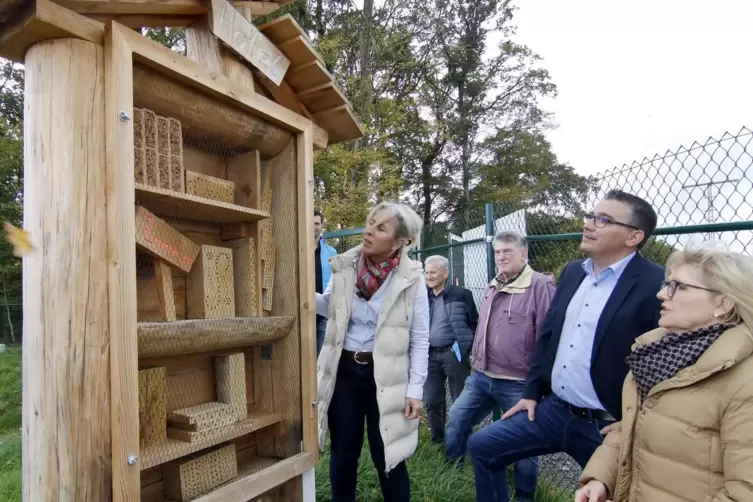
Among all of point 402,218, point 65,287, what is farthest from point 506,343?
point 65,287

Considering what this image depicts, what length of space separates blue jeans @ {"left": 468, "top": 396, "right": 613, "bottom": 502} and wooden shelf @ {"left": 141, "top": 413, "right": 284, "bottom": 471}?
3.33 feet

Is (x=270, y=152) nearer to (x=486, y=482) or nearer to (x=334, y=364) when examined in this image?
(x=334, y=364)

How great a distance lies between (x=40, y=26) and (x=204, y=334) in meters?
1.07

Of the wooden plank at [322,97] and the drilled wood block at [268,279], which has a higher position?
the wooden plank at [322,97]

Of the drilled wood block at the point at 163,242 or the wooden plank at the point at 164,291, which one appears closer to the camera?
the drilled wood block at the point at 163,242

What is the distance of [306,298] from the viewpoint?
2.27 meters

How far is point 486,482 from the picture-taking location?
91.9 inches

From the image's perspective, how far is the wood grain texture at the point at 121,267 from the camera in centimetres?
145

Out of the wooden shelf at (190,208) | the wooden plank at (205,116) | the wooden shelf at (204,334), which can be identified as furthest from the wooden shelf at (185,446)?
the wooden plank at (205,116)

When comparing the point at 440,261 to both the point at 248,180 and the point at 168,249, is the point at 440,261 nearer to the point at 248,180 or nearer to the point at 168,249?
the point at 248,180

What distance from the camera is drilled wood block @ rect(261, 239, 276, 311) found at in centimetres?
225

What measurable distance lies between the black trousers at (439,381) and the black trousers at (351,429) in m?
1.68

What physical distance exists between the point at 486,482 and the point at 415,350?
27.3 inches

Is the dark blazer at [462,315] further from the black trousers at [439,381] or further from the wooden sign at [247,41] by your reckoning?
the wooden sign at [247,41]
